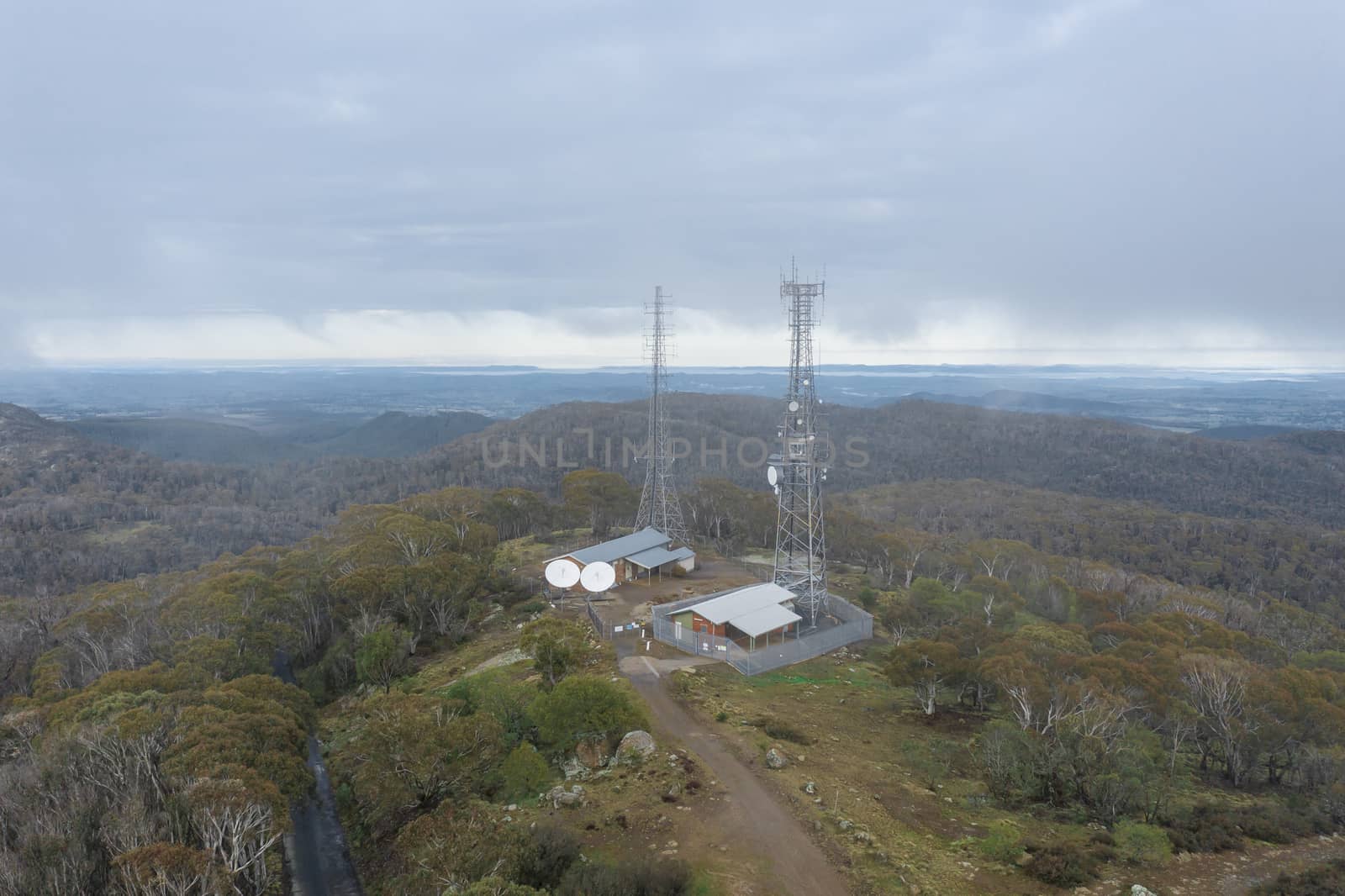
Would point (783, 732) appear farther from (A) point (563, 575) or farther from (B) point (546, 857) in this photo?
(A) point (563, 575)

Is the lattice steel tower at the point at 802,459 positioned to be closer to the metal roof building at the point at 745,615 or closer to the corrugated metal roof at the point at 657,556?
the metal roof building at the point at 745,615

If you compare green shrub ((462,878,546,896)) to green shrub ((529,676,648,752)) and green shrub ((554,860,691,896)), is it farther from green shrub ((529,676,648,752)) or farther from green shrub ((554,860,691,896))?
green shrub ((529,676,648,752))

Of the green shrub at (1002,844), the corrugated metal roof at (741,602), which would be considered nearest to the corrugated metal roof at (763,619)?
the corrugated metal roof at (741,602)

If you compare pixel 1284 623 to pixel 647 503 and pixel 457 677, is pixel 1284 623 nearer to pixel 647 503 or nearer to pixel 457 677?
pixel 647 503

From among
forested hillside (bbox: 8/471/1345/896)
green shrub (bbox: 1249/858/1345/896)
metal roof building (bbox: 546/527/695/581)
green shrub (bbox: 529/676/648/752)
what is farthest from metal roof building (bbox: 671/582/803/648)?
green shrub (bbox: 1249/858/1345/896)

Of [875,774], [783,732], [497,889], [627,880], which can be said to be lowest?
[875,774]

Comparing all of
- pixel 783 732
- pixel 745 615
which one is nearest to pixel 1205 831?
pixel 783 732
